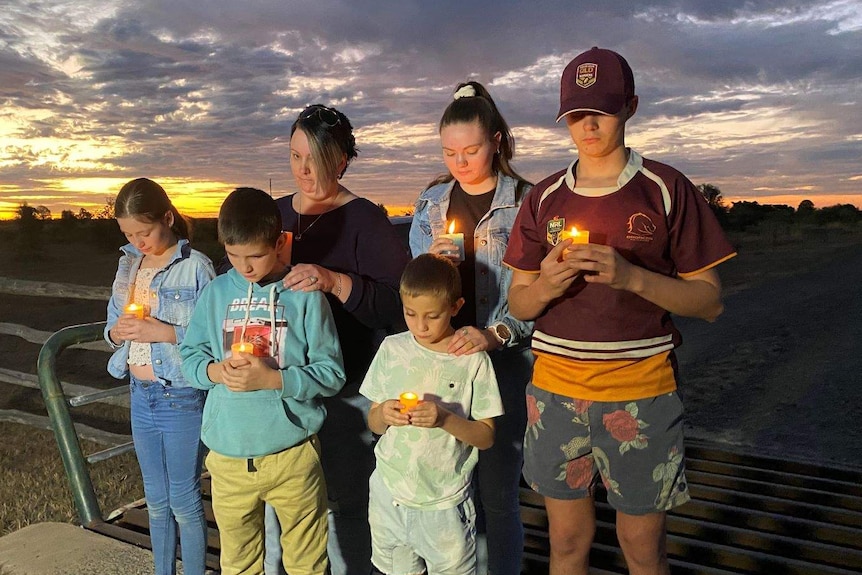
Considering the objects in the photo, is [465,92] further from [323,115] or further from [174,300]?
[174,300]

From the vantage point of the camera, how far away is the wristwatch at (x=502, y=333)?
2422 millimetres

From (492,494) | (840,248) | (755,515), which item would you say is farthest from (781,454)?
(840,248)

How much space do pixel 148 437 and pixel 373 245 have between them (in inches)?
44.4

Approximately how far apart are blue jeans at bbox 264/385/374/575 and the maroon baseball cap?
4.22 feet

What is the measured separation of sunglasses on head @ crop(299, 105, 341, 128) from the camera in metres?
2.57

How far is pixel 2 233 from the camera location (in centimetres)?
2236

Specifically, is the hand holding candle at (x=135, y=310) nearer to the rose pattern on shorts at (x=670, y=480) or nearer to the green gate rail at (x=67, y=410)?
the green gate rail at (x=67, y=410)

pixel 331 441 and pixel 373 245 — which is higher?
pixel 373 245

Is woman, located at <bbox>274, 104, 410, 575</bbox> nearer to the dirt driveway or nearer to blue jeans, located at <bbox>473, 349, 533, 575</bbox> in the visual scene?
blue jeans, located at <bbox>473, 349, 533, 575</bbox>

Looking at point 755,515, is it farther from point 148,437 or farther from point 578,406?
point 148,437

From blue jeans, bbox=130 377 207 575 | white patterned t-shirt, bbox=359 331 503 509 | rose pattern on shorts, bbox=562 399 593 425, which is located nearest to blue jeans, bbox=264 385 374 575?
blue jeans, bbox=130 377 207 575

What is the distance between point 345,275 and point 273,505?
82cm

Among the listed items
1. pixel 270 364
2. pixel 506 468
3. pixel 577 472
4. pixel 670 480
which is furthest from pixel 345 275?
pixel 670 480

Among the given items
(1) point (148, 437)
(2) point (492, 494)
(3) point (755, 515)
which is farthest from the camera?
(3) point (755, 515)
